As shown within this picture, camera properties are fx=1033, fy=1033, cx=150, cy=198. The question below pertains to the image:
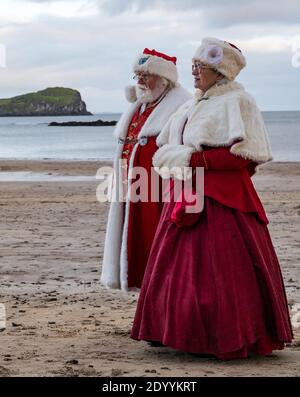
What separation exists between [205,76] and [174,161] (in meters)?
0.53

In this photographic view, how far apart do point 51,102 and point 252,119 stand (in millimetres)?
145240

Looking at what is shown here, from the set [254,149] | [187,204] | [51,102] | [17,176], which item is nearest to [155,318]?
[187,204]

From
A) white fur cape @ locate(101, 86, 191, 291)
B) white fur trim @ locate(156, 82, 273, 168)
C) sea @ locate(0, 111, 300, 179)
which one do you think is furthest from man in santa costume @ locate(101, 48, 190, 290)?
sea @ locate(0, 111, 300, 179)

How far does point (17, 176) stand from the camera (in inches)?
882

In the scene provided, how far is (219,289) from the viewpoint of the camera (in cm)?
565

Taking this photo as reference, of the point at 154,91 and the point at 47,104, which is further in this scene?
the point at 47,104

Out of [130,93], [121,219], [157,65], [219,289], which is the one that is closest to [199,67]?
[157,65]

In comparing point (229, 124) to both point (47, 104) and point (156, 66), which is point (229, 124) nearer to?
point (156, 66)

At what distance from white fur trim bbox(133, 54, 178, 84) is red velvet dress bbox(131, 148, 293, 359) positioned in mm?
1118

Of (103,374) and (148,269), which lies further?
(148,269)

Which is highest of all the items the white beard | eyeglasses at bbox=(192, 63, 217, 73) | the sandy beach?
the white beard

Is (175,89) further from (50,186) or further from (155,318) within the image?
(50,186)

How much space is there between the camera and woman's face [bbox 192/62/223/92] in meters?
5.93

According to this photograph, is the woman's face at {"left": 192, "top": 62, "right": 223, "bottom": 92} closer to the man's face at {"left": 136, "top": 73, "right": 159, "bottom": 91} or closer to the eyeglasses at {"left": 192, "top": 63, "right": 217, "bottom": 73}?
the eyeglasses at {"left": 192, "top": 63, "right": 217, "bottom": 73}
